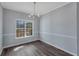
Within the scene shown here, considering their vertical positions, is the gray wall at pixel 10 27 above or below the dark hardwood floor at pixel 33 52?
above

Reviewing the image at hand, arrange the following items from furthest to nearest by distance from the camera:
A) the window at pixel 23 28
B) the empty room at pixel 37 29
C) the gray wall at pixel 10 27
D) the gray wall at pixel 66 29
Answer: the window at pixel 23 28 → the gray wall at pixel 10 27 → the empty room at pixel 37 29 → the gray wall at pixel 66 29

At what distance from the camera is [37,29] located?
6.53 m

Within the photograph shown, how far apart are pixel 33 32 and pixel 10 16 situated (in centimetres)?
256

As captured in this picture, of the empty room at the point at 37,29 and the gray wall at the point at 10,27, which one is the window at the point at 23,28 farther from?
the gray wall at the point at 10,27

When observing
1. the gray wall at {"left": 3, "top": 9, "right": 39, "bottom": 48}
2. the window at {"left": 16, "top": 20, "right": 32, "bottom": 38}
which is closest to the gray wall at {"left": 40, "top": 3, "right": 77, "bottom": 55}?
the window at {"left": 16, "top": 20, "right": 32, "bottom": 38}

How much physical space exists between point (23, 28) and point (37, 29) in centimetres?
156

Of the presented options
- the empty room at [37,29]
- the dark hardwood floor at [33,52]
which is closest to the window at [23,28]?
the empty room at [37,29]

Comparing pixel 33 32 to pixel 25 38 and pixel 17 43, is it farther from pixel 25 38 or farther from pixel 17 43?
pixel 17 43

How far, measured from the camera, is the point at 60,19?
12.7ft

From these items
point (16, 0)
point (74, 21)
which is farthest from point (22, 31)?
point (74, 21)

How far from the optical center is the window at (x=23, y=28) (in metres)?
5.12

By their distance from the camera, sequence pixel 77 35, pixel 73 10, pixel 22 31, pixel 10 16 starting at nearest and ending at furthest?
pixel 77 35
pixel 73 10
pixel 10 16
pixel 22 31

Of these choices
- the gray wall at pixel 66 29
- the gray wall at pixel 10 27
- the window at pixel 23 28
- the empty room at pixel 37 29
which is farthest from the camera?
the window at pixel 23 28

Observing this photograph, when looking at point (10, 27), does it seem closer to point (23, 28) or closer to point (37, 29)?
point (23, 28)
